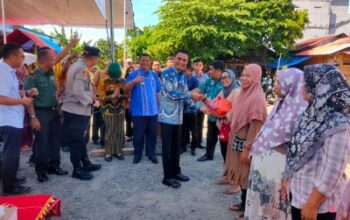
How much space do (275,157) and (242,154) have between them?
56cm

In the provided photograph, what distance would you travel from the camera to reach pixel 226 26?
18625 millimetres

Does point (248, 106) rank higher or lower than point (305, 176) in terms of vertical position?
higher

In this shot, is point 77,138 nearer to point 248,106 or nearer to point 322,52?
point 248,106

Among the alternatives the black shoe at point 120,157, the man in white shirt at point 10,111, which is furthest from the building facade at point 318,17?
the man in white shirt at point 10,111

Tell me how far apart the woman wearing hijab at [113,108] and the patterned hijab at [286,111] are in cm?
328

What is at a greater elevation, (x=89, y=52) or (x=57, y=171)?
(x=89, y=52)

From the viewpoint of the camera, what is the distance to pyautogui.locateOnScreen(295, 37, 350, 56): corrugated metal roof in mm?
17891

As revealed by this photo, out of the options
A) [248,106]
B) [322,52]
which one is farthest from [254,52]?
[248,106]

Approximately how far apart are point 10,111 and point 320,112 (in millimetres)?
3240

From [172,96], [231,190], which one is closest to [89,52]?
[172,96]

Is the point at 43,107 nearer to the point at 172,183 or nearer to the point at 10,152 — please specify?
the point at 10,152

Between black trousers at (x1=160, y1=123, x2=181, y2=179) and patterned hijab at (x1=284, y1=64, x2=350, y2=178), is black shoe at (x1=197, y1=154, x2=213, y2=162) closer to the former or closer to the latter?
black trousers at (x1=160, y1=123, x2=181, y2=179)

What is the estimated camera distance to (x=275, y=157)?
2557mm

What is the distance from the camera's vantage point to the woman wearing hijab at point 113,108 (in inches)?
208
